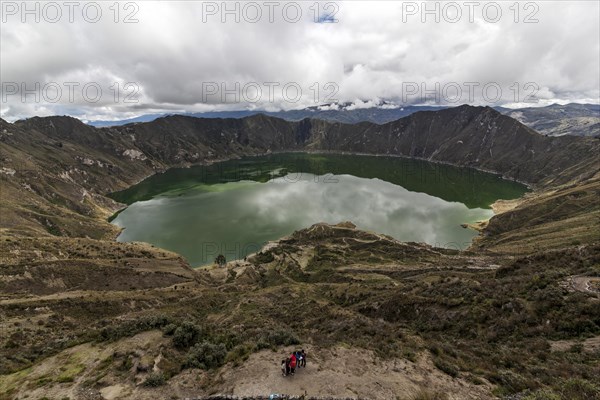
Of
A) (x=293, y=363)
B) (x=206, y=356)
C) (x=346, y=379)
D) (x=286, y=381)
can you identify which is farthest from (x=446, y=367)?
(x=206, y=356)

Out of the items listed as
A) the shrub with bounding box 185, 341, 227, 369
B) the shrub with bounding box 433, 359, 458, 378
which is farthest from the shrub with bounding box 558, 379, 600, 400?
the shrub with bounding box 185, 341, 227, 369

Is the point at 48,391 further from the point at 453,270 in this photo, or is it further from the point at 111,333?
the point at 453,270

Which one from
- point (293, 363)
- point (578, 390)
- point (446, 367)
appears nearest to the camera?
point (578, 390)

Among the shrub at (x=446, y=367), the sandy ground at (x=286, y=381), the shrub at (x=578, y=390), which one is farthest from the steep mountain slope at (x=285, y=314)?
the shrub at (x=578, y=390)

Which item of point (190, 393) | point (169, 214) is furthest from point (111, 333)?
point (169, 214)

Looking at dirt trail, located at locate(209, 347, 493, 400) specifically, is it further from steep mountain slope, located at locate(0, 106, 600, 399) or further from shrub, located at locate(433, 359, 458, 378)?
shrub, located at locate(433, 359, 458, 378)

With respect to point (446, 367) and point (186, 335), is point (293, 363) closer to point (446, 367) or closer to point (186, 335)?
point (446, 367)
